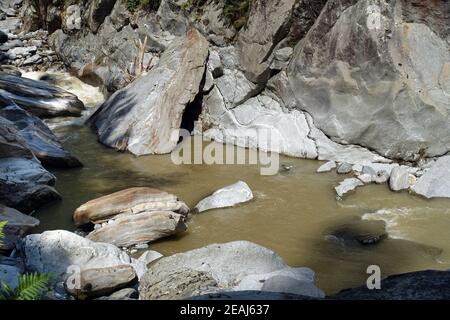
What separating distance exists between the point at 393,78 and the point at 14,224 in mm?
7073

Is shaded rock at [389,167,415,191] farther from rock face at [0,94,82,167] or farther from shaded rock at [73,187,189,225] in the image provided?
rock face at [0,94,82,167]

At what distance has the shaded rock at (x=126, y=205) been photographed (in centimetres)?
725

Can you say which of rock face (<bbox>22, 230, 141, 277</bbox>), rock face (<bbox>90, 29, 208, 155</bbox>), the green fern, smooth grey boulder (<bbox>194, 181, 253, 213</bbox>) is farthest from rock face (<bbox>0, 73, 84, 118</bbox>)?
the green fern

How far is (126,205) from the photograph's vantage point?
7309 millimetres

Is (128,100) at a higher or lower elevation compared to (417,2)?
lower

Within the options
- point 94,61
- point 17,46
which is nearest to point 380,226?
point 94,61

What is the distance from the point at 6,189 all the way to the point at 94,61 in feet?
30.8

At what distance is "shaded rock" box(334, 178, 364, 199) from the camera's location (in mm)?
8617

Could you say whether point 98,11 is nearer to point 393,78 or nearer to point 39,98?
point 39,98

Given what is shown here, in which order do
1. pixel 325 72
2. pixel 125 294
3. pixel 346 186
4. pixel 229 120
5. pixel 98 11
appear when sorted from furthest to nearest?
pixel 98 11, pixel 229 120, pixel 325 72, pixel 346 186, pixel 125 294

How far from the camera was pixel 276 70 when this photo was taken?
1194cm

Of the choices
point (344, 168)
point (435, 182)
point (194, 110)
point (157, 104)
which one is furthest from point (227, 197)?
point (194, 110)

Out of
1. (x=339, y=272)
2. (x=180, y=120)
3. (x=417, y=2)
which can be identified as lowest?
(x=339, y=272)
